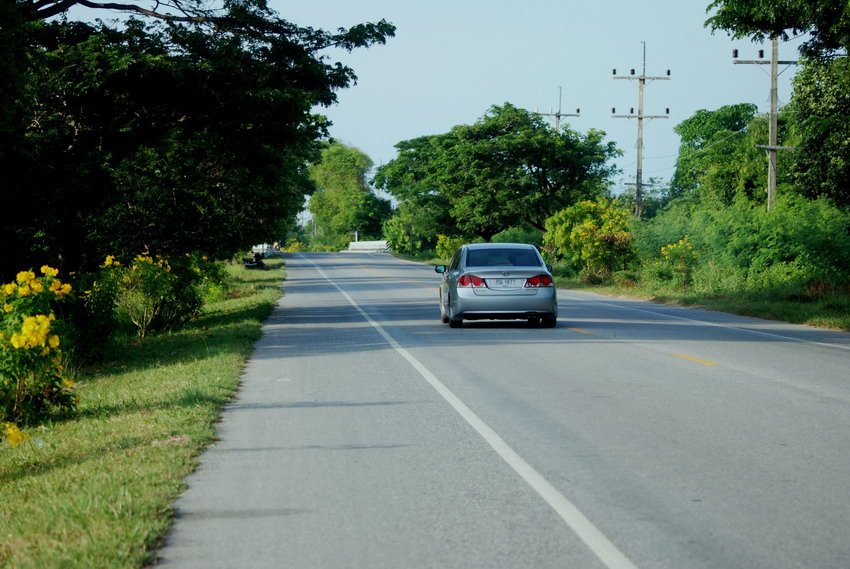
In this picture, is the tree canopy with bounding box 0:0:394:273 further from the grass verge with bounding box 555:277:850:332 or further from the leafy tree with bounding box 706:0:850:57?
the grass verge with bounding box 555:277:850:332

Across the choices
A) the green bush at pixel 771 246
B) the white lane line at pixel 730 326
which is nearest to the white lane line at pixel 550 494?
the white lane line at pixel 730 326

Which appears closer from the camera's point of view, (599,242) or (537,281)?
(537,281)

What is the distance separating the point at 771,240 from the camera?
31.9 metres

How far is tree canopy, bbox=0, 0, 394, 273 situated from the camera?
1803 cm

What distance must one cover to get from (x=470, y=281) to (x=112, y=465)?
12664 millimetres

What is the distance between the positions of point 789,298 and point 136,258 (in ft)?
54.3

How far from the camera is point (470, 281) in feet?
65.4

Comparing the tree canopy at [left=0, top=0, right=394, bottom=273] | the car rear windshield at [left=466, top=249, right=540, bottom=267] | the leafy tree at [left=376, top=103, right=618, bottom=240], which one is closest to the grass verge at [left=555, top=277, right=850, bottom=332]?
the car rear windshield at [left=466, top=249, right=540, bottom=267]

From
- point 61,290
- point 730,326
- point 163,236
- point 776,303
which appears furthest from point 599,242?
point 61,290

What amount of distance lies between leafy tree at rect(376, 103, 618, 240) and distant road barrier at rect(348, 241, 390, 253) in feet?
204

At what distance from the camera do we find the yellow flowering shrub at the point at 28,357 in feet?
33.7

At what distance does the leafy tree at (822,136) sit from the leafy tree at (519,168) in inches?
1232

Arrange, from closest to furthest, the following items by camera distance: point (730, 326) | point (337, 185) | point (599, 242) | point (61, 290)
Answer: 1. point (61, 290)
2. point (730, 326)
3. point (599, 242)
4. point (337, 185)

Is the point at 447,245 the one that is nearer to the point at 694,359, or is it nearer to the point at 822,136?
the point at 822,136
